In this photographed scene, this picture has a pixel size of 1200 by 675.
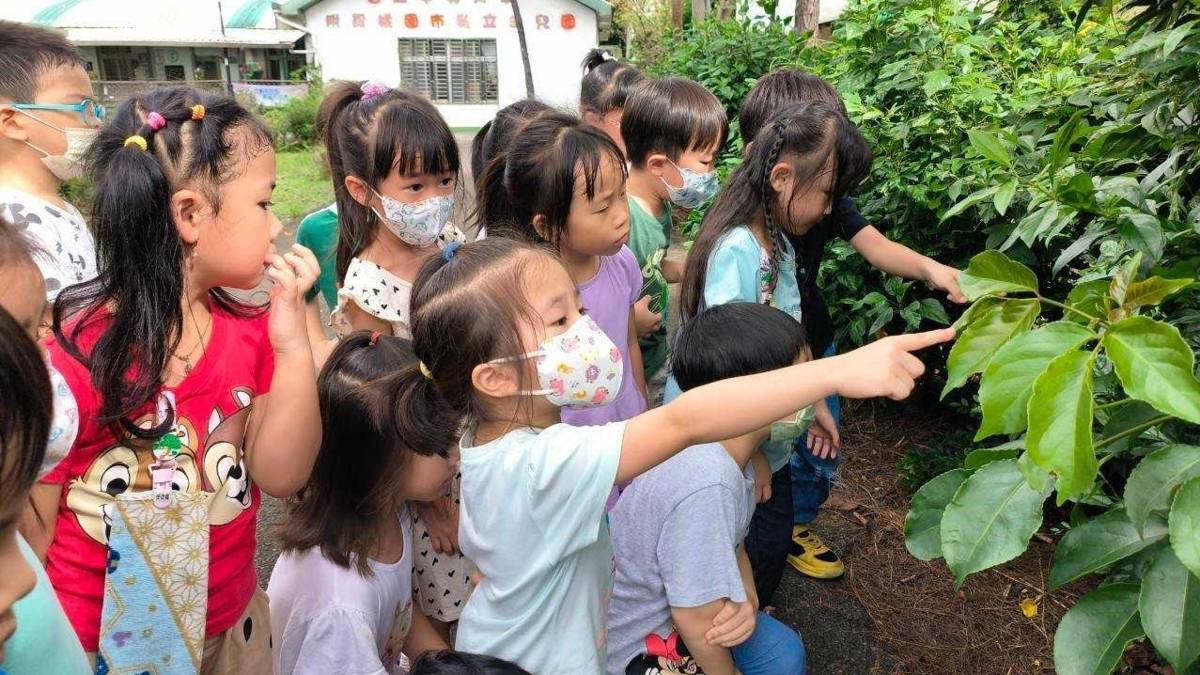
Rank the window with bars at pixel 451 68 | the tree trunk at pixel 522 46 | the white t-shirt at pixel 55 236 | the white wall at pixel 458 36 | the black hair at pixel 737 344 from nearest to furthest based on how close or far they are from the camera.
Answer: the black hair at pixel 737 344 < the white t-shirt at pixel 55 236 < the tree trunk at pixel 522 46 < the white wall at pixel 458 36 < the window with bars at pixel 451 68

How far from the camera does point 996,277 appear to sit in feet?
3.91

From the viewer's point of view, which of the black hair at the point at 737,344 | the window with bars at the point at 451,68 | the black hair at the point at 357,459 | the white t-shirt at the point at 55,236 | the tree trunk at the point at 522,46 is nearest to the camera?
the black hair at the point at 357,459

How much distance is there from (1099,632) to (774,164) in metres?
1.70

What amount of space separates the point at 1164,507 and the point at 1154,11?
1033mm

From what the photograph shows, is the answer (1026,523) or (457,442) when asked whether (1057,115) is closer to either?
(1026,523)

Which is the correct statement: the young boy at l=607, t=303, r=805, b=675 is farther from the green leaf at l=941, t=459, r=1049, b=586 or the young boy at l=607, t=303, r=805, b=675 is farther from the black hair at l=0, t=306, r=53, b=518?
the black hair at l=0, t=306, r=53, b=518

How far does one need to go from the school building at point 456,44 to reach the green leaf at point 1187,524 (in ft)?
71.4

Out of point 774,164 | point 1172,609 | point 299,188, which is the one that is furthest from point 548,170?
point 299,188

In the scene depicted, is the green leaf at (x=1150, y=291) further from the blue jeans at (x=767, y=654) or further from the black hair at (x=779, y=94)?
the black hair at (x=779, y=94)

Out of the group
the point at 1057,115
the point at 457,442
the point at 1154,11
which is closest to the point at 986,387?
the point at 1154,11

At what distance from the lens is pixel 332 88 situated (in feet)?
9.06

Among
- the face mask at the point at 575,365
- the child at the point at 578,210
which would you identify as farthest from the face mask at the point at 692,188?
the face mask at the point at 575,365

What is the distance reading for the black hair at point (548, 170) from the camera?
2.36m

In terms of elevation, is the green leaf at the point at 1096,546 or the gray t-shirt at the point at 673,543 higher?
the green leaf at the point at 1096,546
